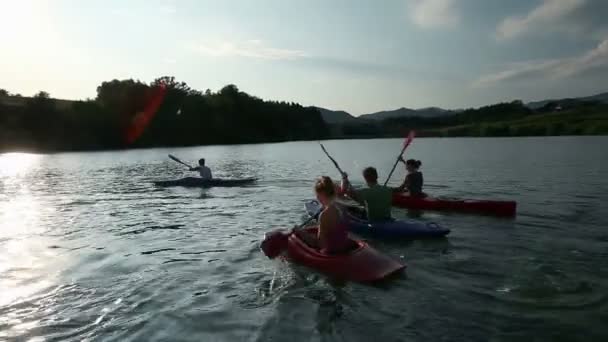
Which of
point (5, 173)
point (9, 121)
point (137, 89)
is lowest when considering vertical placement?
point (5, 173)

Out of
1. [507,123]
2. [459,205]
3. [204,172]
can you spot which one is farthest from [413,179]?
[507,123]

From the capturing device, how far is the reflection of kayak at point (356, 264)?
8125 mm

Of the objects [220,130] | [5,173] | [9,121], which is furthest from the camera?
[220,130]

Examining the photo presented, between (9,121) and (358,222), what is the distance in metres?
81.3

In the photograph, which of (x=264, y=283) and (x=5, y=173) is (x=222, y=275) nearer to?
(x=264, y=283)

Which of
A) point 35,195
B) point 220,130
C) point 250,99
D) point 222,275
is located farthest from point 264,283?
point 250,99

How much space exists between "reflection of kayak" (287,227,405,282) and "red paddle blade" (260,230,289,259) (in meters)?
1.24

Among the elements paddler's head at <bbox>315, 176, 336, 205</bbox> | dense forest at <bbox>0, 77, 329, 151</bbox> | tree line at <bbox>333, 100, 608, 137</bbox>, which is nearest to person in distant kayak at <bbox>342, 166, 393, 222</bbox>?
paddler's head at <bbox>315, 176, 336, 205</bbox>

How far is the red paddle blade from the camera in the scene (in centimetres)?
1009

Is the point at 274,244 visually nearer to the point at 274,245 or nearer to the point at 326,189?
the point at 274,245

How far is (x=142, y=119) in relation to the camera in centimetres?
9931

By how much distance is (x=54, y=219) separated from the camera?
53.1 ft

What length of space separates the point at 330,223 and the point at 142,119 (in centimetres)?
9830

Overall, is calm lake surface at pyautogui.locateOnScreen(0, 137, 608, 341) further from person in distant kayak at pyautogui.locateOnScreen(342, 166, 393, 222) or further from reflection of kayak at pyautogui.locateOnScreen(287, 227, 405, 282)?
person in distant kayak at pyautogui.locateOnScreen(342, 166, 393, 222)
